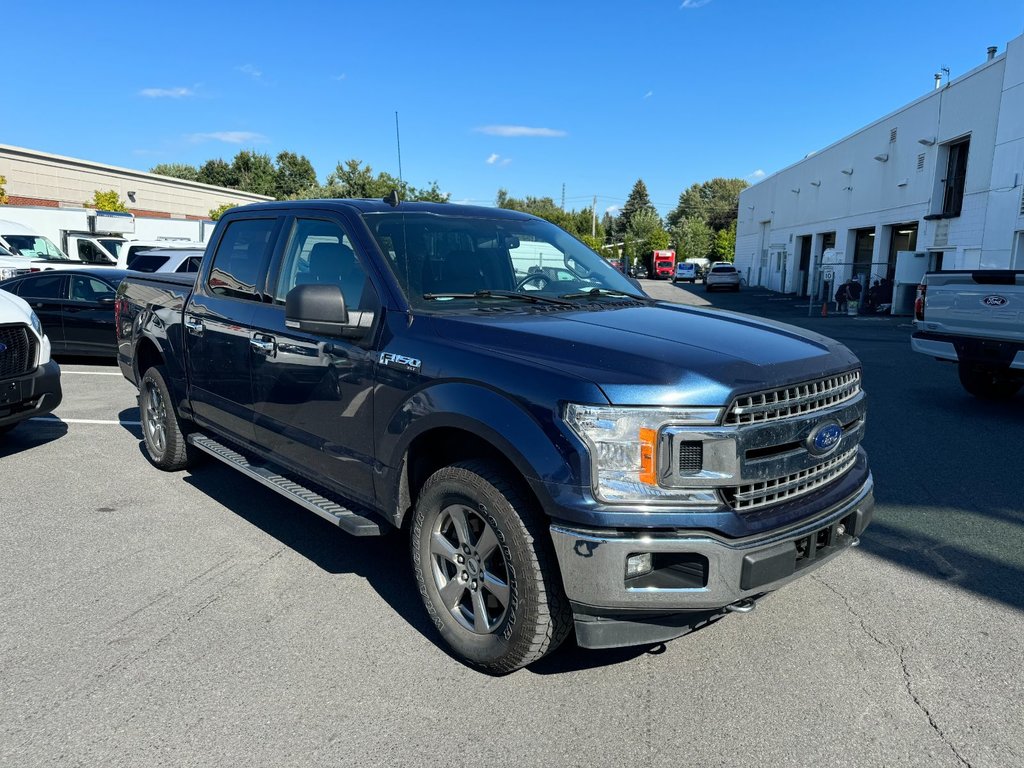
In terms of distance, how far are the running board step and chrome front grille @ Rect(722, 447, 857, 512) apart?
1713 millimetres

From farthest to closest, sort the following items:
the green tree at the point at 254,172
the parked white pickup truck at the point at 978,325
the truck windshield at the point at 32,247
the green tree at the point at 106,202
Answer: the green tree at the point at 254,172 < the green tree at the point at 106,202 < the truck windshield at the point at 32,247 < the parked white pickup truck at the point at 978,325

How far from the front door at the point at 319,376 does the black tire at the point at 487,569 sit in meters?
0.52

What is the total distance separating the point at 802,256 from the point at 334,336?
41.8 m

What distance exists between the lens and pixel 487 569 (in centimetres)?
308

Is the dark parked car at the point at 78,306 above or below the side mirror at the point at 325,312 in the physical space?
below

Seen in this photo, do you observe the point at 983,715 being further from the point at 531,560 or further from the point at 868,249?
the point at 868,249

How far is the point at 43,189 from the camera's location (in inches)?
1468

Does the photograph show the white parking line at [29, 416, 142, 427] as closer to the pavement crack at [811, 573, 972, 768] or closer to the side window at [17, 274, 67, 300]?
the side window at [17, 274, 67, 300]

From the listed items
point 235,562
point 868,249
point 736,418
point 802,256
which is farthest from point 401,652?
point 802,256

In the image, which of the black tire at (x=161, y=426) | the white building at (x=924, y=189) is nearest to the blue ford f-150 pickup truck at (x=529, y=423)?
the black tire at (x=161, y=426)

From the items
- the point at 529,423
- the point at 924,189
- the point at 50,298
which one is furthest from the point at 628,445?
the point at 924,189

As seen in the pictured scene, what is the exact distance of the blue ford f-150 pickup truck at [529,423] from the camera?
2.65 m

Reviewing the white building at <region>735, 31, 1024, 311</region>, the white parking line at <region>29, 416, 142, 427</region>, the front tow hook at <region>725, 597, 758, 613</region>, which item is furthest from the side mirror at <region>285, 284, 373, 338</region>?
the white building at <region>735, 31, 1024, 311</region>

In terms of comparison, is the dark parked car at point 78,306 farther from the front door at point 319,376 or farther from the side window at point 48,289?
the front door at point 319,376
